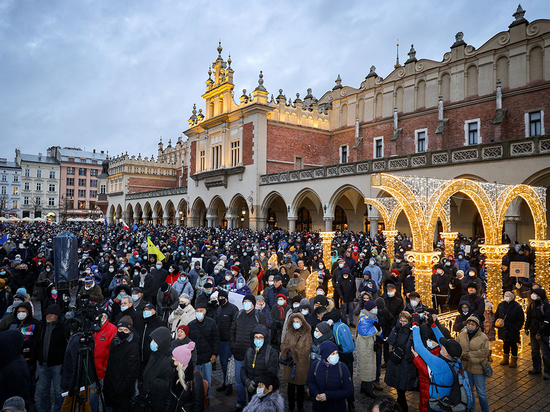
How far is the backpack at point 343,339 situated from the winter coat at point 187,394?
2.15 metres

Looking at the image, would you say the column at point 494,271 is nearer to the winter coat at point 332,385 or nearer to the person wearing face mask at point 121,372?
the winter coat at point 332,385

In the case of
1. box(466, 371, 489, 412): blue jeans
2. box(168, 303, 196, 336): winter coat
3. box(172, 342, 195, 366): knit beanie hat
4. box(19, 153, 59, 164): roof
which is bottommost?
box(466, 371, 489, 412): blue jeans

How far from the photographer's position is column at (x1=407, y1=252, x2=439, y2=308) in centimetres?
767

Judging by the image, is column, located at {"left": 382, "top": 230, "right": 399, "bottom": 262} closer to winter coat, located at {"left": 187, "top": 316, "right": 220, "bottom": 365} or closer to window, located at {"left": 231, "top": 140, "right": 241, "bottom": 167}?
winter coat, located at {"left": 187, "top": 316, "right": 220, "bottom": 365}

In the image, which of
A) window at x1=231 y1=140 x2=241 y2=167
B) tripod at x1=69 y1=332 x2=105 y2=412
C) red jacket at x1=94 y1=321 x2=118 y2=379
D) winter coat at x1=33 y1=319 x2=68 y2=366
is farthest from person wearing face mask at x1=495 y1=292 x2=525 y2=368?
window at x1=231 y1=140 x2=241 y2=167

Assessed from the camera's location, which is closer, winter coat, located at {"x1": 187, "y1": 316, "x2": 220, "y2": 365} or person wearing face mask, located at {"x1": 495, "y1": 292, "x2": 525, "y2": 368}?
winter coat, located at {"x1": 187, "y1": 316, "x2": 220, "y2": 365}

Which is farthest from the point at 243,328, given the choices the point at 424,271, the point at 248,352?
the point at 424,271

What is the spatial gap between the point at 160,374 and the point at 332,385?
1995 millimetres

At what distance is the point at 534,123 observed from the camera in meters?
20.8

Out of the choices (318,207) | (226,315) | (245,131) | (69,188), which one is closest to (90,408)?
(226,315)

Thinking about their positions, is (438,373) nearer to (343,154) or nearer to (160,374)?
(160,374)

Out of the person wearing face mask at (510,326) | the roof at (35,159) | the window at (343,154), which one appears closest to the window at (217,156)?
the window at (343,154)

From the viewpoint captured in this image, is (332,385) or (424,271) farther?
(424,271)

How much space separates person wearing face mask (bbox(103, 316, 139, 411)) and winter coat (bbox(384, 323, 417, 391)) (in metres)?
3.39
